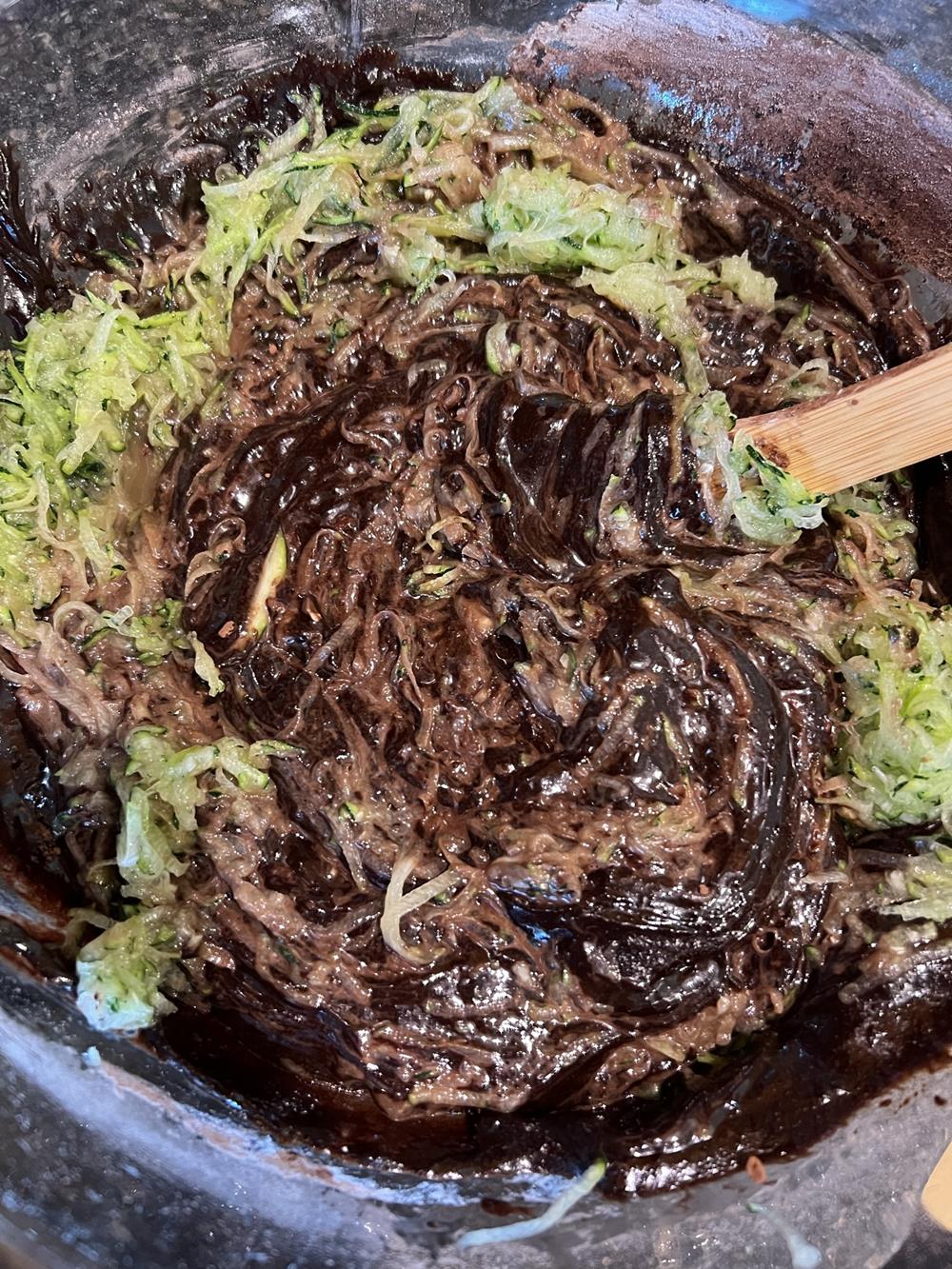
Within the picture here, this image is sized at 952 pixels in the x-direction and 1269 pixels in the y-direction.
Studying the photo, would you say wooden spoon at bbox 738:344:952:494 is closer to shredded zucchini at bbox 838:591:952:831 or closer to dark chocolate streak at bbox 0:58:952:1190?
dark chocolate streak at bbox 0:58:952:1190

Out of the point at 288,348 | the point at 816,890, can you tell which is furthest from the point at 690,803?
the point at 288,348

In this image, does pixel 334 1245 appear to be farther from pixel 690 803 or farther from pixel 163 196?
pixel 163 196

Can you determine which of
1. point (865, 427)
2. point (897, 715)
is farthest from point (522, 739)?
point (865, 427)

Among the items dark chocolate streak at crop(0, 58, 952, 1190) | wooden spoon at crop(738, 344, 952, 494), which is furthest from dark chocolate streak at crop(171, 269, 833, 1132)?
wooden spoon at crop(738, 344, 952, 494)

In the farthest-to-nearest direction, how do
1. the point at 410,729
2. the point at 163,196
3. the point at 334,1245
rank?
1. the point at 163,196
2. the point at 410,729
3. the point at 334,1245

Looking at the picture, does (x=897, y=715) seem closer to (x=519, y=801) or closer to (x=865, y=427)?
(x=865, y=427)
